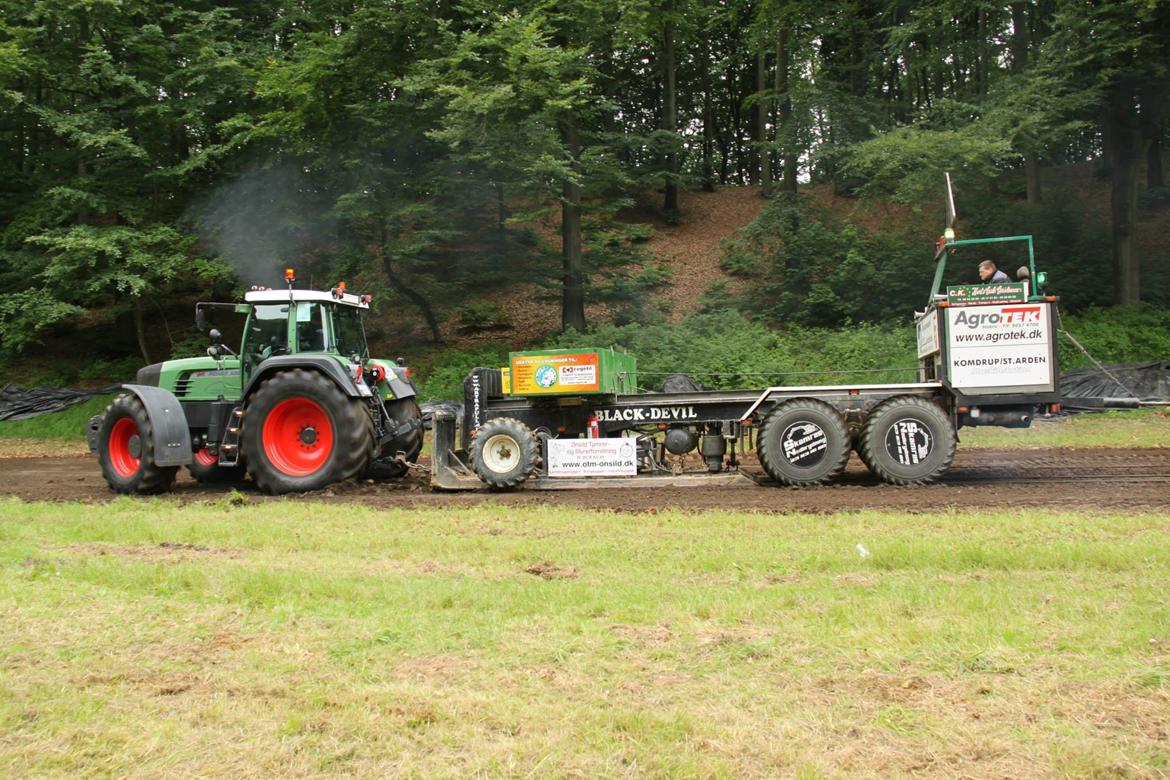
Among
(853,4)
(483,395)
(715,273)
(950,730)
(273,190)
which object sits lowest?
(950,730)

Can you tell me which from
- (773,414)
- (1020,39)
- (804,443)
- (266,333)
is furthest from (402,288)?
(1020,39)

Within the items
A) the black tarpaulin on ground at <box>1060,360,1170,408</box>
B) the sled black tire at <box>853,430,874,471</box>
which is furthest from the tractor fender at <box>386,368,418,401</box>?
the black tarpaulin on ground at <box>1060,360,1170,408</box>

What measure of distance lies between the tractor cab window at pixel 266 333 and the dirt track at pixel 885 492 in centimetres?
180

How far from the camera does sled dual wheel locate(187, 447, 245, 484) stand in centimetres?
1298

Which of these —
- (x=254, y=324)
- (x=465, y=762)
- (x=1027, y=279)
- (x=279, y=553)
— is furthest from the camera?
(x=254, y=324)

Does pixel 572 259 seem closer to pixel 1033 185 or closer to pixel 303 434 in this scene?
pixel 303 434

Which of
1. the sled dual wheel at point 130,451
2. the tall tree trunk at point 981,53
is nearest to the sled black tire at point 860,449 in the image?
the sled dual wheel at point 130,451

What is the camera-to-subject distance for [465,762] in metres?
3.49

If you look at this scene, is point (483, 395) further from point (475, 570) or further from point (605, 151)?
point (605, 151)

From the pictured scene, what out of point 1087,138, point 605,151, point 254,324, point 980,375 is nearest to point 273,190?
point 605,151

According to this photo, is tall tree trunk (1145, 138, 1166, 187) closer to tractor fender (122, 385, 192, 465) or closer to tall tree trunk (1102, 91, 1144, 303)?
tall tree trunk (1102, 91, 1144, 303)

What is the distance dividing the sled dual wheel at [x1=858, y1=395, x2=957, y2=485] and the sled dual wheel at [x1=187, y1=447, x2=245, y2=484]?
26.8 ft

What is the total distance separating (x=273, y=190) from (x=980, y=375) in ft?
55.9

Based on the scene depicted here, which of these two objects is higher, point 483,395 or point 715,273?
point 715,273
